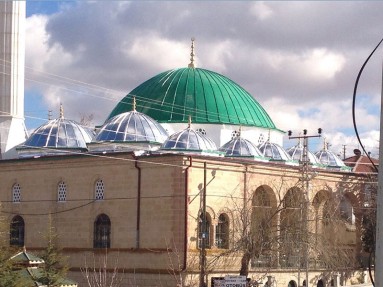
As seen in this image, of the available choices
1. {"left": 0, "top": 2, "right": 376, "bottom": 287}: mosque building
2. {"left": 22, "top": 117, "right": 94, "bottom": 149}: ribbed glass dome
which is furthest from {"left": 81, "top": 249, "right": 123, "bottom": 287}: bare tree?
{"left": 22, "top": 117, "right": 94, "bottom": 149}: ribbed glass dome

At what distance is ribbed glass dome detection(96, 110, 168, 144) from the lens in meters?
33.0

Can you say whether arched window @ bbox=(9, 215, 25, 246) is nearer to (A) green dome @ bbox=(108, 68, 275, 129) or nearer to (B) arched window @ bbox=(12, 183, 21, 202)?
(B) arched window @ bbox=(12, 183, 21, 202)

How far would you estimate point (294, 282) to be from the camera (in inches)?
1330

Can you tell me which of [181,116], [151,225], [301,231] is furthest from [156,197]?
[181,116]

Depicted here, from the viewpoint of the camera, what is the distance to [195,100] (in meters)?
40.0

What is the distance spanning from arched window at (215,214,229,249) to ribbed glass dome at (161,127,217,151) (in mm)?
3335

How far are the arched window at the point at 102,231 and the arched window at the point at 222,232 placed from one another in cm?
394

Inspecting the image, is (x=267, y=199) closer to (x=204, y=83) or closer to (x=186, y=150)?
(x=186, y=150)

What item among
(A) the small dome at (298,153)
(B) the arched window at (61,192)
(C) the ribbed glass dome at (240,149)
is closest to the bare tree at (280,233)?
(C) the ribbed glass dome at (240,149)

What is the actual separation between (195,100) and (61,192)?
9578 millimetres

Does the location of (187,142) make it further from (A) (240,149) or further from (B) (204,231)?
(B) (204,231)

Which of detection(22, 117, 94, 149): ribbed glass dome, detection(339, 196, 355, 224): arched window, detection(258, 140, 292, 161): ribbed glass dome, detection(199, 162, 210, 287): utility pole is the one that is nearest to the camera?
detection(199, 162, 210, 287): utility pole

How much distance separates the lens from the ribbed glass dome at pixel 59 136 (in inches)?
1358

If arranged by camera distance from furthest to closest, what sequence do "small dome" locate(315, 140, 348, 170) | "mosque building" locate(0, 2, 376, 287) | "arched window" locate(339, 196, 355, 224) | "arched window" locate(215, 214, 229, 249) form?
"small dome" locate(315, 140, 348, 170) → "arched window" locate(339, 196, 355, 224) → "arched window" locate(215, 214, 229, 249) → "mosque building" locate(0, 2, 376, 287)
